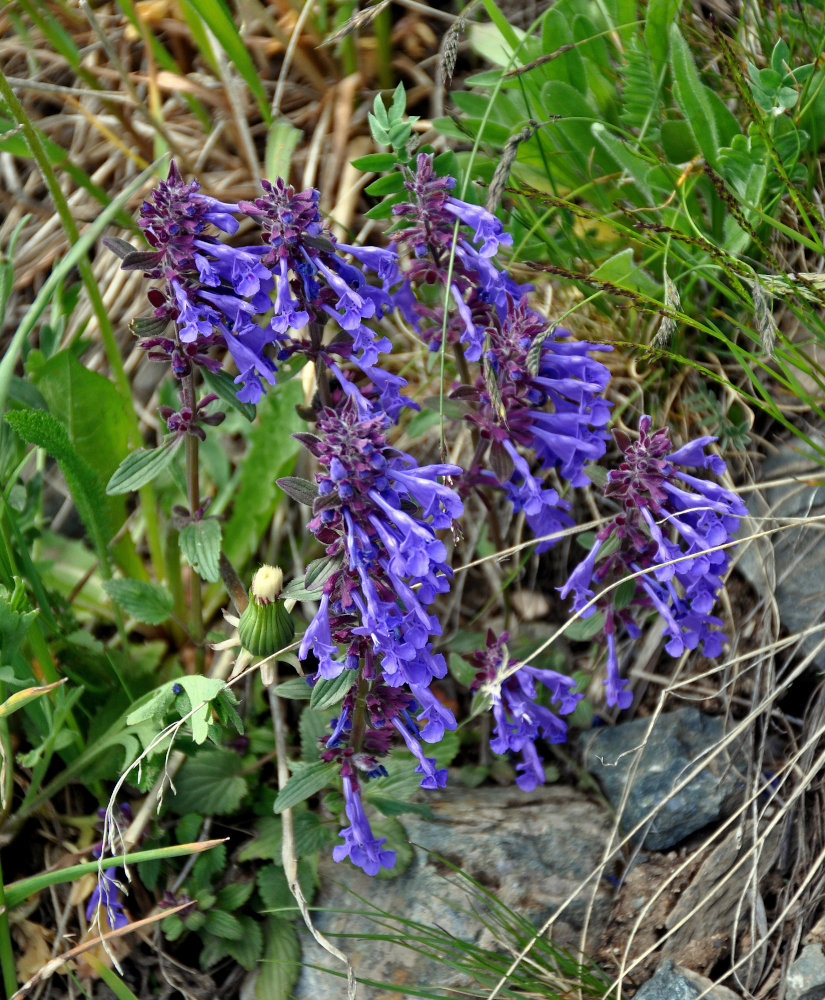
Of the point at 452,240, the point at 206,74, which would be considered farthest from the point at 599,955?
the point at 206,74

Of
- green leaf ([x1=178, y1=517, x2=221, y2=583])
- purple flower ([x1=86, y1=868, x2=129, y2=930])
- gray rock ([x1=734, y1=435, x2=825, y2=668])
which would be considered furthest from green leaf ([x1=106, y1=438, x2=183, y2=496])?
gray rock ([x1=734, y1=435, x2=825, y2=668])

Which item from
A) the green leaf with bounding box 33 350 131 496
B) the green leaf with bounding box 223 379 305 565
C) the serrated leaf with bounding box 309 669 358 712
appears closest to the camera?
the serrated leaf with bounding box 309 669 358 712

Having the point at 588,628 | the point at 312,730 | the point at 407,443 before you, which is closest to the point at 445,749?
the point at 312,730

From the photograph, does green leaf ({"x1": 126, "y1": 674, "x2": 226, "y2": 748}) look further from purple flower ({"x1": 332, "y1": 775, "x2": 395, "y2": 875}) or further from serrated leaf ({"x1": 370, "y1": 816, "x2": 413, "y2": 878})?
serrated leaf ({"x1": 370, "y1": 816, "x2": 413, "y2": 878})

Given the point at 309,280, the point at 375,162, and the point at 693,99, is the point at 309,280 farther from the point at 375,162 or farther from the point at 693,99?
the point at 693,99

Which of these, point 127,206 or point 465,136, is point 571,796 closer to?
point 465,136

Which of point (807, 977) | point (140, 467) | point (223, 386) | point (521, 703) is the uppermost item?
point (223, 386)

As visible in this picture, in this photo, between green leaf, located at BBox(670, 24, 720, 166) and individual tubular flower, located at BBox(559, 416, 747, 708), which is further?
green leaf, located at BBox(670, 24, 720, 166)
